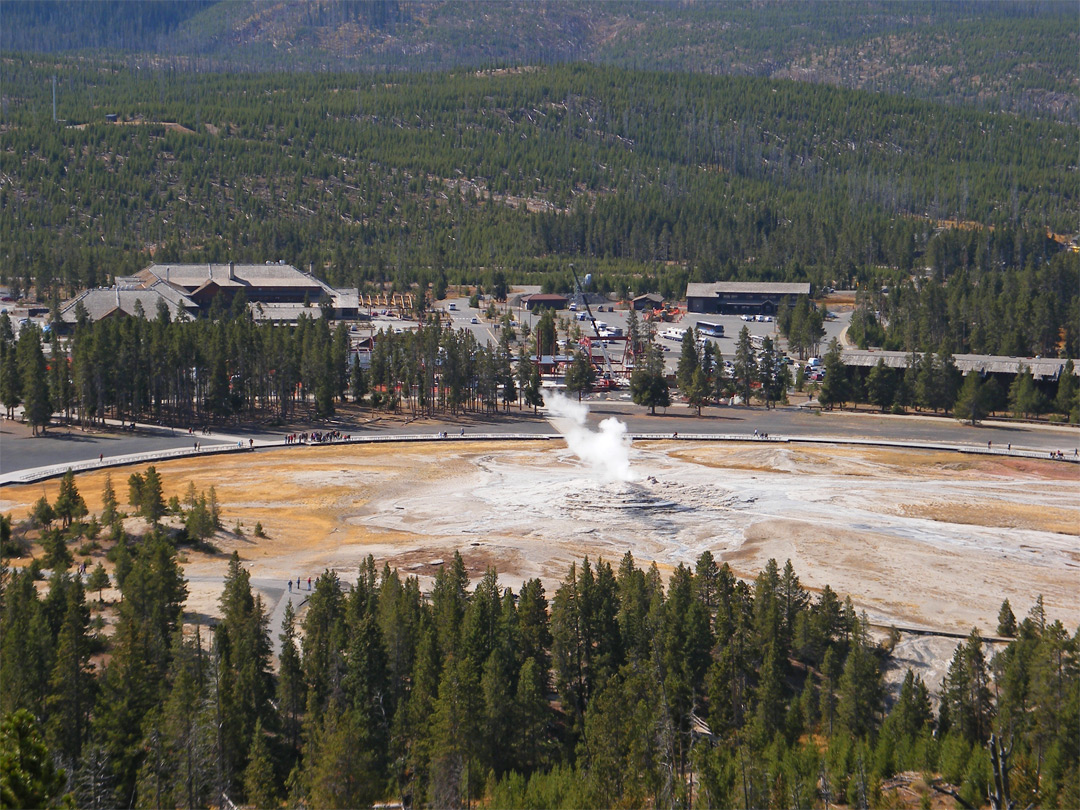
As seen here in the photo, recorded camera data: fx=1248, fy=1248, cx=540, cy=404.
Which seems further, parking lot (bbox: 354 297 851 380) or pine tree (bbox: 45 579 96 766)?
parking lot (bbox: 354 297 851 380)

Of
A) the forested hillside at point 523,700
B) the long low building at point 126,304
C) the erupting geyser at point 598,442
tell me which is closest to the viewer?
the forested hillside at point 523,700

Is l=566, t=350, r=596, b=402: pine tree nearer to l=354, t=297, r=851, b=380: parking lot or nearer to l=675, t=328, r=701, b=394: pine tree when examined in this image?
l=675, t=328, r=701, b=394: pine tree

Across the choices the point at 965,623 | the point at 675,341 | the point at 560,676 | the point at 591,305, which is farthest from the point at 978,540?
the point at 591,305

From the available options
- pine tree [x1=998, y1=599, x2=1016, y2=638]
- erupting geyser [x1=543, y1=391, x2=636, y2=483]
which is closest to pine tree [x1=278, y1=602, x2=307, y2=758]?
pine tree [x1=998, y1=599, x2=1016, y2=638]

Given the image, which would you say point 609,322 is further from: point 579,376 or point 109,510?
point 109,510

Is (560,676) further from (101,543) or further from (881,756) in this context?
(101,543)

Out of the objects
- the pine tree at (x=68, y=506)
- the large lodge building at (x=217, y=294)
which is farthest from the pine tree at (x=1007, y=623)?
the large lodge building at (x=217, y=294)

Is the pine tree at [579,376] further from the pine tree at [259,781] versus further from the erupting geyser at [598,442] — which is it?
the pine tree at [259,781]
